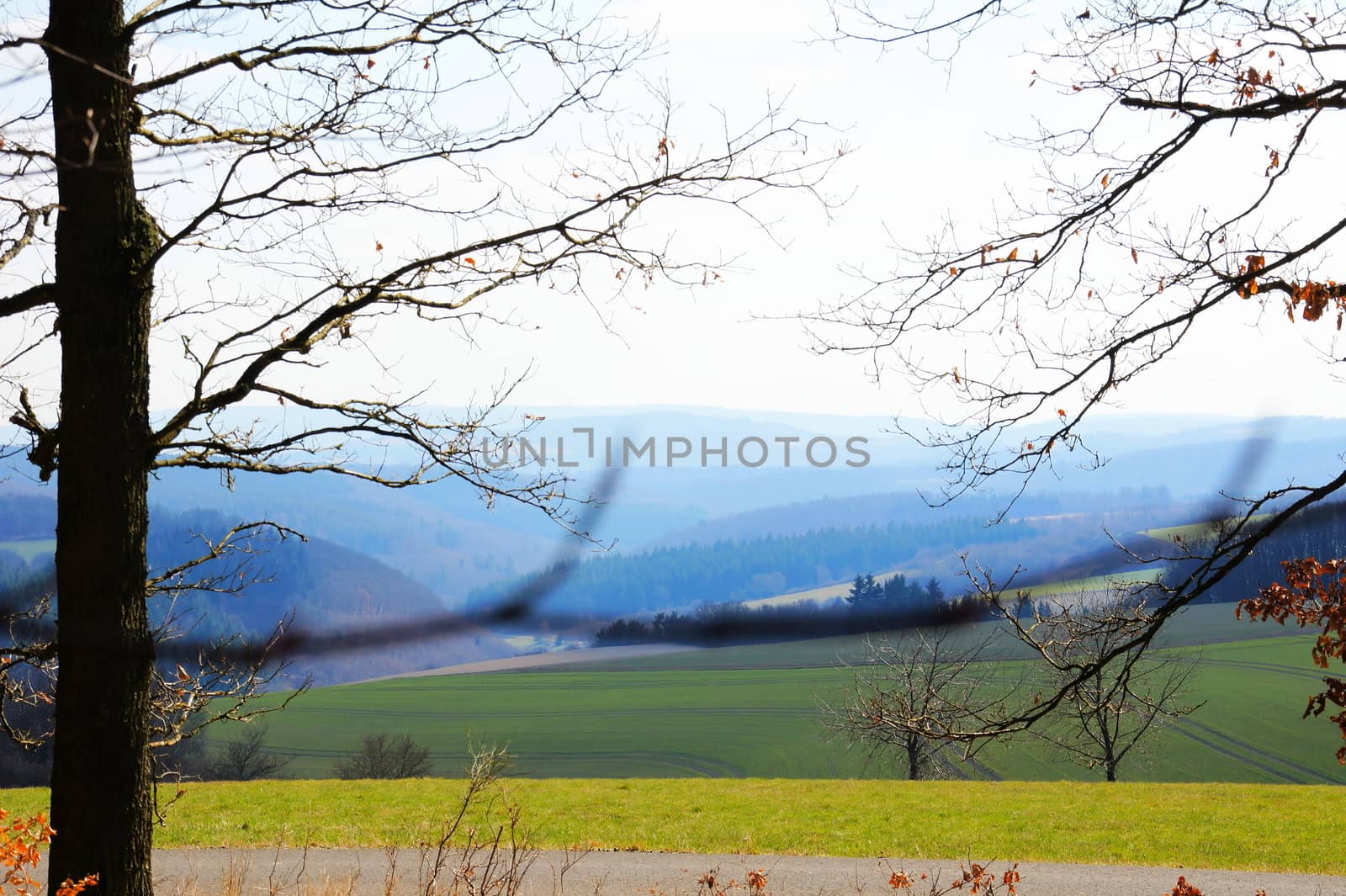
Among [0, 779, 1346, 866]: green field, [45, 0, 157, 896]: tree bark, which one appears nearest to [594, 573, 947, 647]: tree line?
[0, 779, 1346, 866]: green field

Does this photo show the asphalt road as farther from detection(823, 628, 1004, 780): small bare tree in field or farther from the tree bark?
detection(823, 628, 1004, 780): small bare tree in field

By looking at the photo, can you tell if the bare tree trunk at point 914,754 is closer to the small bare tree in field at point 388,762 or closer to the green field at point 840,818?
the green field at point 840,818

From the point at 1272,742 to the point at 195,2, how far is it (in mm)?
59832

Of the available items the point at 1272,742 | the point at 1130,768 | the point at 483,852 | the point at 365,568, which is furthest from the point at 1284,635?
the point at 483,852

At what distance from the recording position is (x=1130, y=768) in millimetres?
49969

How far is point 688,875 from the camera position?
11883mm

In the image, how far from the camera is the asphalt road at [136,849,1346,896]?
1088 centimetres

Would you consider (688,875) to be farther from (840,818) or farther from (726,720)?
(726,720)

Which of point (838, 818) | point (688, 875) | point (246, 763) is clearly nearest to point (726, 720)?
point (246, 763)

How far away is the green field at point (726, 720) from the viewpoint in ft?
166

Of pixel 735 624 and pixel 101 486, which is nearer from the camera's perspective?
pixel 101 486

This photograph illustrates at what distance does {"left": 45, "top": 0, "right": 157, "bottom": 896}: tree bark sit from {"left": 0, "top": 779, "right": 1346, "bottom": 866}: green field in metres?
7.82

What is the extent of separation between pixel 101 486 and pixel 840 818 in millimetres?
14713

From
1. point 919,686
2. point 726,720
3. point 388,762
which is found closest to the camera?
point 919,686
